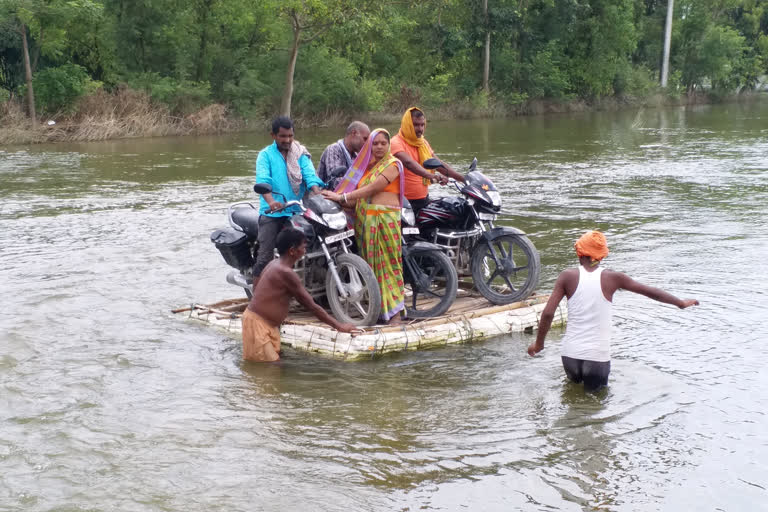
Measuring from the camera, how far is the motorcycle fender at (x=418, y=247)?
26.2ft

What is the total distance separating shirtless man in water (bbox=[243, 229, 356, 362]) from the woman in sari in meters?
0.52

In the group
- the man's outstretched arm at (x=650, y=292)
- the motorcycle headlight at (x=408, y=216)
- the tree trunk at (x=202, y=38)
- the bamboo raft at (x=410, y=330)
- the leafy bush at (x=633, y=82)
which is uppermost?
the tree trunk at (x=202, y=38)

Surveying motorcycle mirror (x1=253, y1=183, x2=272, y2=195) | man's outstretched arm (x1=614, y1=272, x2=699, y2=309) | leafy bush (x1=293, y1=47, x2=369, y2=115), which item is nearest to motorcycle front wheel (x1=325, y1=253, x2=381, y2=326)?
motorcycle mirror (x1=253, y1=183, x2=272, y2=195)

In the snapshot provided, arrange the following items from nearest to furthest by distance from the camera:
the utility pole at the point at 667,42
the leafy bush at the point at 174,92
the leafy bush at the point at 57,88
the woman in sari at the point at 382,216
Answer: the woman in sari at the point at 382,216, the leafy bush at the point at 57,88, the leafy bush at the point at 174,92, the utility pole at the point at 667,42

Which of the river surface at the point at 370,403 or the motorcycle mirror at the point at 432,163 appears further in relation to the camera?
the motorcycle mirror at the point at 432,163

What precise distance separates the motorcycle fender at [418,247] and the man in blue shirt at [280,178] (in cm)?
97

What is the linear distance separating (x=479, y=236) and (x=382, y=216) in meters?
1.15

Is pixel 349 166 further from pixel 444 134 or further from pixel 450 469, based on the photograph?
pixel 444 134

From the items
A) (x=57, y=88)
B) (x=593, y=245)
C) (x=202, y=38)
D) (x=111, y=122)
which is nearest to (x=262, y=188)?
(x=593, y=245)

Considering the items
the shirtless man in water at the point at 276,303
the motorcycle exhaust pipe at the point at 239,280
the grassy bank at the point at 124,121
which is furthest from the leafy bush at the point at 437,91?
the shirtless man in water at the point at 276,303

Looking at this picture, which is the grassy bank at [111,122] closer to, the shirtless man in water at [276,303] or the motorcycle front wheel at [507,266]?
the shirtless man in water at [276,303]

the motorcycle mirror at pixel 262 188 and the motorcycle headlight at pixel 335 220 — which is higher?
the motorcycle mirror at pixel 262 188

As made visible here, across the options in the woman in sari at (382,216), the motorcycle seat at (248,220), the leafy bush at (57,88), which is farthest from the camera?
the leafy bush at (57,88)

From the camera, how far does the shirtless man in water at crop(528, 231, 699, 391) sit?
6.02m
